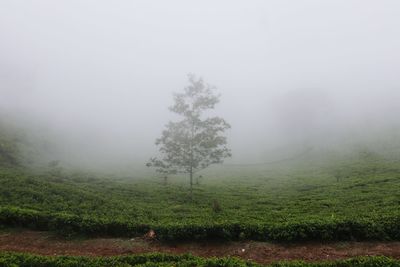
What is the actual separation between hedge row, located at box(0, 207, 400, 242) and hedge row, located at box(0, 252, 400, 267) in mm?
4148

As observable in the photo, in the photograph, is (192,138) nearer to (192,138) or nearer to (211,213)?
(192,138)

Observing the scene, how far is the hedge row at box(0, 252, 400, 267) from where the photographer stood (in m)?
19.7

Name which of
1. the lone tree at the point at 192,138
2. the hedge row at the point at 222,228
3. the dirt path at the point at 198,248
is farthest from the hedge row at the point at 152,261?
the lone tree at the point at 192,138

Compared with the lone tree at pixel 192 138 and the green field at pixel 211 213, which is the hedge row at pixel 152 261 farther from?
the lone tree at pixel 192 138

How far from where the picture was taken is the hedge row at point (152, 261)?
1966 centimetres

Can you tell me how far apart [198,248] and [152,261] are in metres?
4.45

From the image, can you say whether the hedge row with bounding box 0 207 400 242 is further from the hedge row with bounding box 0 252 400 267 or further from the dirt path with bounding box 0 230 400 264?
the hedge row with bounding box 0 252 400 267

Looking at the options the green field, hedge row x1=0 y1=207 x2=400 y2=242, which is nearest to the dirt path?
hedge row x1=0 y1=207 x2=400 y2=242

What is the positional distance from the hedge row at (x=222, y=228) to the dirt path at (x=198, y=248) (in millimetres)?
695

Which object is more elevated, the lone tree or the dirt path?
the lone tree

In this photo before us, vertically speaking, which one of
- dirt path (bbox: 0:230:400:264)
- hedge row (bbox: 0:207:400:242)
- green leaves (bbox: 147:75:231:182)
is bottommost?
dirt path (bbox: 0:230:400:264)

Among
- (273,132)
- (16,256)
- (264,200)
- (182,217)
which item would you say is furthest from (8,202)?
(273,132)

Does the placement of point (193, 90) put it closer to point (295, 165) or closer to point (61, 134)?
point (295, 165)

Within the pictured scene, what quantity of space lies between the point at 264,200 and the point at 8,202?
30150 mm
